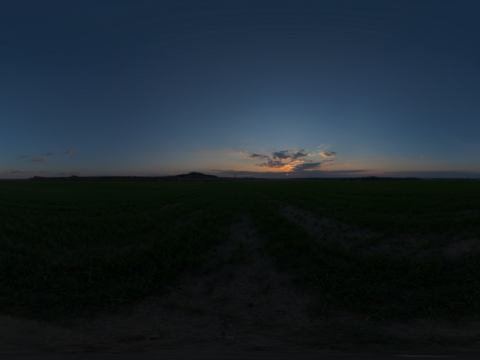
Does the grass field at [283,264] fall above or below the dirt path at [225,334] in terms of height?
above

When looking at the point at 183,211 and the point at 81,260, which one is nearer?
the point at 81,260

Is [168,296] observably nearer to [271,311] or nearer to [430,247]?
[271,311]

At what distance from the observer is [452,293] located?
3.79m

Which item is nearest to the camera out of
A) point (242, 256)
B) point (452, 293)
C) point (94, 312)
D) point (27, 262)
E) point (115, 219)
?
point (94, 312)

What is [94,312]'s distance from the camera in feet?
11.5

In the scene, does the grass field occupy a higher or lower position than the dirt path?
higher

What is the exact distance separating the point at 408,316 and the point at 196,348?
135 inches

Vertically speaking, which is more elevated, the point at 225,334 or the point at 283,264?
the point at 283,264

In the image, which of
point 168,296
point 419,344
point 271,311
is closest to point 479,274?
point 419,344

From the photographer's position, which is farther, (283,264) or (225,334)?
(283,264)

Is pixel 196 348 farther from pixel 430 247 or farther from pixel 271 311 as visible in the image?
pixel 430 247

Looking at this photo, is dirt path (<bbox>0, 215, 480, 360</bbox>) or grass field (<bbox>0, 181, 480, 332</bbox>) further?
grass field (<bbox>0, 181, 480, 332</bbox>)

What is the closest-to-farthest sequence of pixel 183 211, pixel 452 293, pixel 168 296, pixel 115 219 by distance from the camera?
1. pixel 452 293
2. pixel 168 296
3. pixel 115 219
4. pixel 183 211

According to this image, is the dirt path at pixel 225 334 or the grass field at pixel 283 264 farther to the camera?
A: the grass field at pixel 283 264
